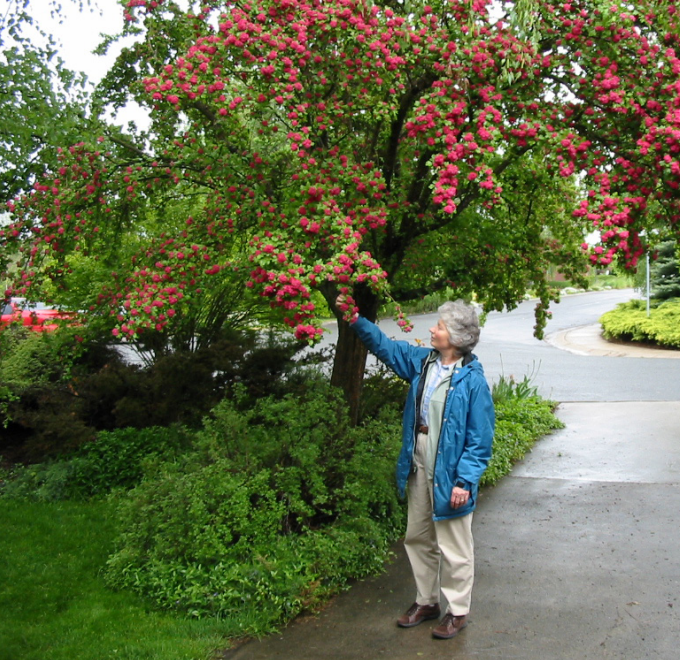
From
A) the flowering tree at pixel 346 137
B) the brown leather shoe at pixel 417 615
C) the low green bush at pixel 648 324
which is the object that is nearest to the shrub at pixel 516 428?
the flowering tree at pixel 346 137

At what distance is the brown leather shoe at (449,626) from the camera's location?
353 centimetres

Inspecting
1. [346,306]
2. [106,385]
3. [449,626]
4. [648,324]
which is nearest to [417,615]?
[449,626]

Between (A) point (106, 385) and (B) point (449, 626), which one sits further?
(A) point (106, 385)

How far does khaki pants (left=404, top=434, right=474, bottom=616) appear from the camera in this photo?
11.8ft

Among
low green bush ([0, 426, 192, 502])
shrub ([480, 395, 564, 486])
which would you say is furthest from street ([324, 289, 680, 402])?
low green bush ([0, 426, 192, 502])

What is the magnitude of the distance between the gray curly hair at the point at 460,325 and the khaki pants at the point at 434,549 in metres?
0.51

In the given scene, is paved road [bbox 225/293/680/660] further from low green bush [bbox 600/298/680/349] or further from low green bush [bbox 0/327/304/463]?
low green bush [bbox 600/298/680/349]

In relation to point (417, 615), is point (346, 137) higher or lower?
higher

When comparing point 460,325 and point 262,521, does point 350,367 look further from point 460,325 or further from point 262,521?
point 460,325

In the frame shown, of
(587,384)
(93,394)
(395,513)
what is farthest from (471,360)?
(587,384)

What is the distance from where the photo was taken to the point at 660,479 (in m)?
6.25

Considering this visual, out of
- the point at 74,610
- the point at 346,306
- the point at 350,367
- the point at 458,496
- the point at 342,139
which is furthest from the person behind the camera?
the point at 350,367

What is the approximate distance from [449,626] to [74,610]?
196 centimetres

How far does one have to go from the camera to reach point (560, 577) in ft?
13.9
